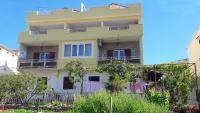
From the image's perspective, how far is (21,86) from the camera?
2638cm

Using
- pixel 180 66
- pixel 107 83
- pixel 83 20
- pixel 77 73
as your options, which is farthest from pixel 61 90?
pixel 180 66

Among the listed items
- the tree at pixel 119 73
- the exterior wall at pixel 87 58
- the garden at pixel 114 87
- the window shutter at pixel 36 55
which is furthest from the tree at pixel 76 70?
the window shutter at pixel 36 55

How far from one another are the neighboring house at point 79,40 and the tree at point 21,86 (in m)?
5.13

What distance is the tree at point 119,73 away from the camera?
90.7 feet

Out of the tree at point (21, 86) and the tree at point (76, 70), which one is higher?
the tree at point (76, 70)

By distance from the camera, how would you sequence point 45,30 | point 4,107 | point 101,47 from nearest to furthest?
point 4,107, point 101,47, point 45,30

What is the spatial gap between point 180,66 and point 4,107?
14.5 metres

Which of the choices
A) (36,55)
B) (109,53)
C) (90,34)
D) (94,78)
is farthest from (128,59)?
(36,55)

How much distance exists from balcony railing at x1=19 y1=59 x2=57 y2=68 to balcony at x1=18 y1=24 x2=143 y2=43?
2180mm

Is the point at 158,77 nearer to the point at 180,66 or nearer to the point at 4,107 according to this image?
the point at 180,66

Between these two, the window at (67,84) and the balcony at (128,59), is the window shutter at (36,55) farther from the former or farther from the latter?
the balcony at (128,59)

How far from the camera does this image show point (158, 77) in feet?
93.4

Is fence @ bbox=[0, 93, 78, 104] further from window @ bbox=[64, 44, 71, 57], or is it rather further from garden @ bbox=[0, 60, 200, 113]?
window @ bbox=[64, 44, 71, 57]

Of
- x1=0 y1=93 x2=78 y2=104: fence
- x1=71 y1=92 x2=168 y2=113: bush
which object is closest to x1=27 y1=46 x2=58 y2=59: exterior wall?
x1=0 y1=93 x2=78 y2=104: fence
